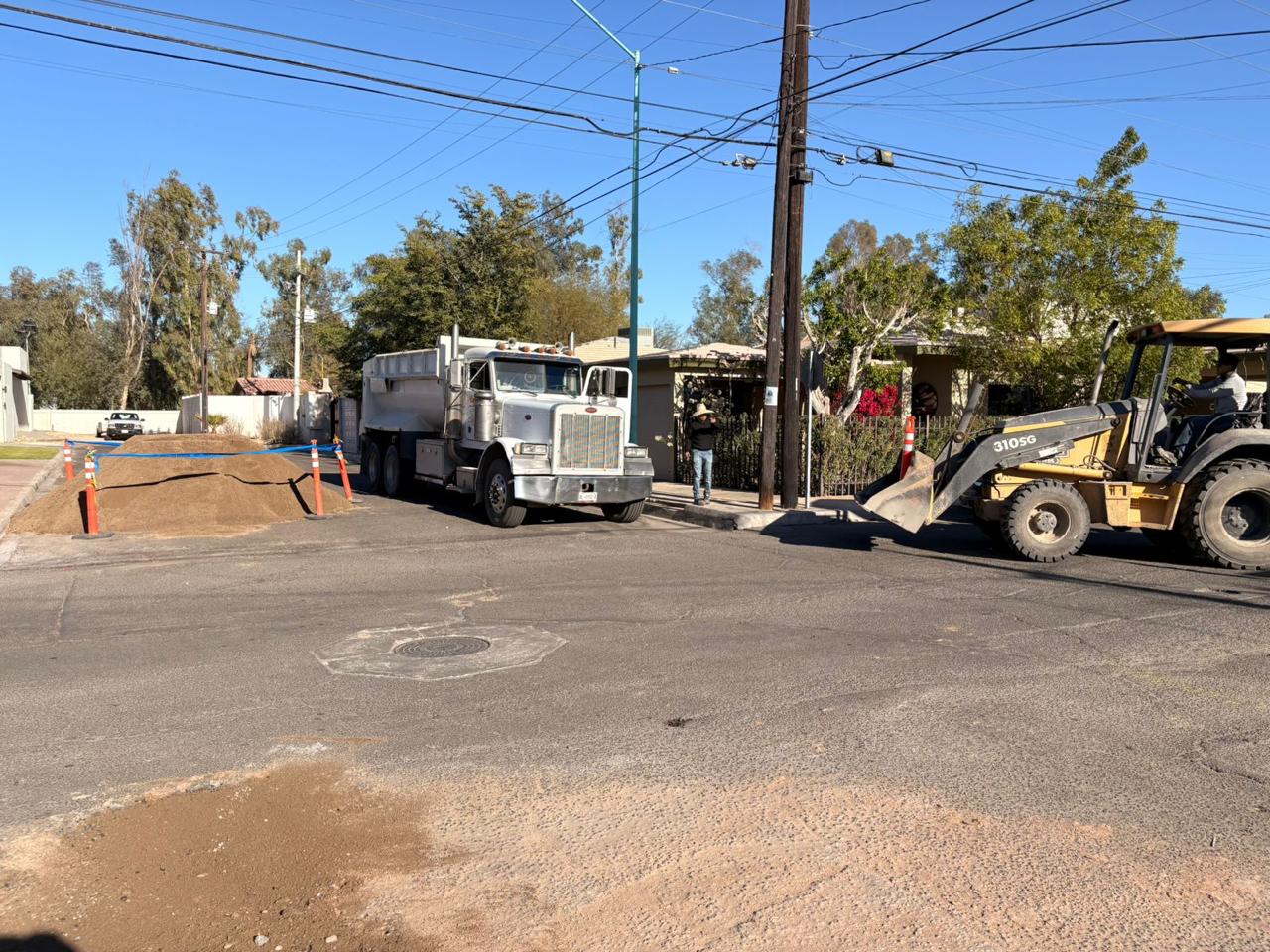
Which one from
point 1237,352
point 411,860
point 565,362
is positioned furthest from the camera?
point 565,362

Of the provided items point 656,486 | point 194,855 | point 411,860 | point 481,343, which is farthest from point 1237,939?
point 656,486

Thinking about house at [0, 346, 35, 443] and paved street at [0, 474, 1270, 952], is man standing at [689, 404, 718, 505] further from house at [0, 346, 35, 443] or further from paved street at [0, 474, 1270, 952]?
house at [0, 346, 35, 443]

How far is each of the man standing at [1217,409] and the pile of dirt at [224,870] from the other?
10057mm

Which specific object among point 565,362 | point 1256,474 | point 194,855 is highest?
point 565,362

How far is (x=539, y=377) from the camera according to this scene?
16031mm

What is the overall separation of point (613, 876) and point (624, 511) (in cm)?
1164

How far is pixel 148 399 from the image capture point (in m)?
70.0

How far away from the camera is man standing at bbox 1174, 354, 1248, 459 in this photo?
36.1ft

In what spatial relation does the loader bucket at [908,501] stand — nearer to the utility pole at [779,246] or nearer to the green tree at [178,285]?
the utility pole at [779,246]

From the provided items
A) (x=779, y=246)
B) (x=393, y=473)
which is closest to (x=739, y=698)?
(x=779, y=246)

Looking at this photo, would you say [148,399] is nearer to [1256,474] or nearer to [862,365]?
[862,365]

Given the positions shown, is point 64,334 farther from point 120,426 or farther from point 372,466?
point 372,466

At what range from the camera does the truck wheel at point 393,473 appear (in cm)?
1912

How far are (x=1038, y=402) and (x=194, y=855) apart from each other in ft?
74.9
